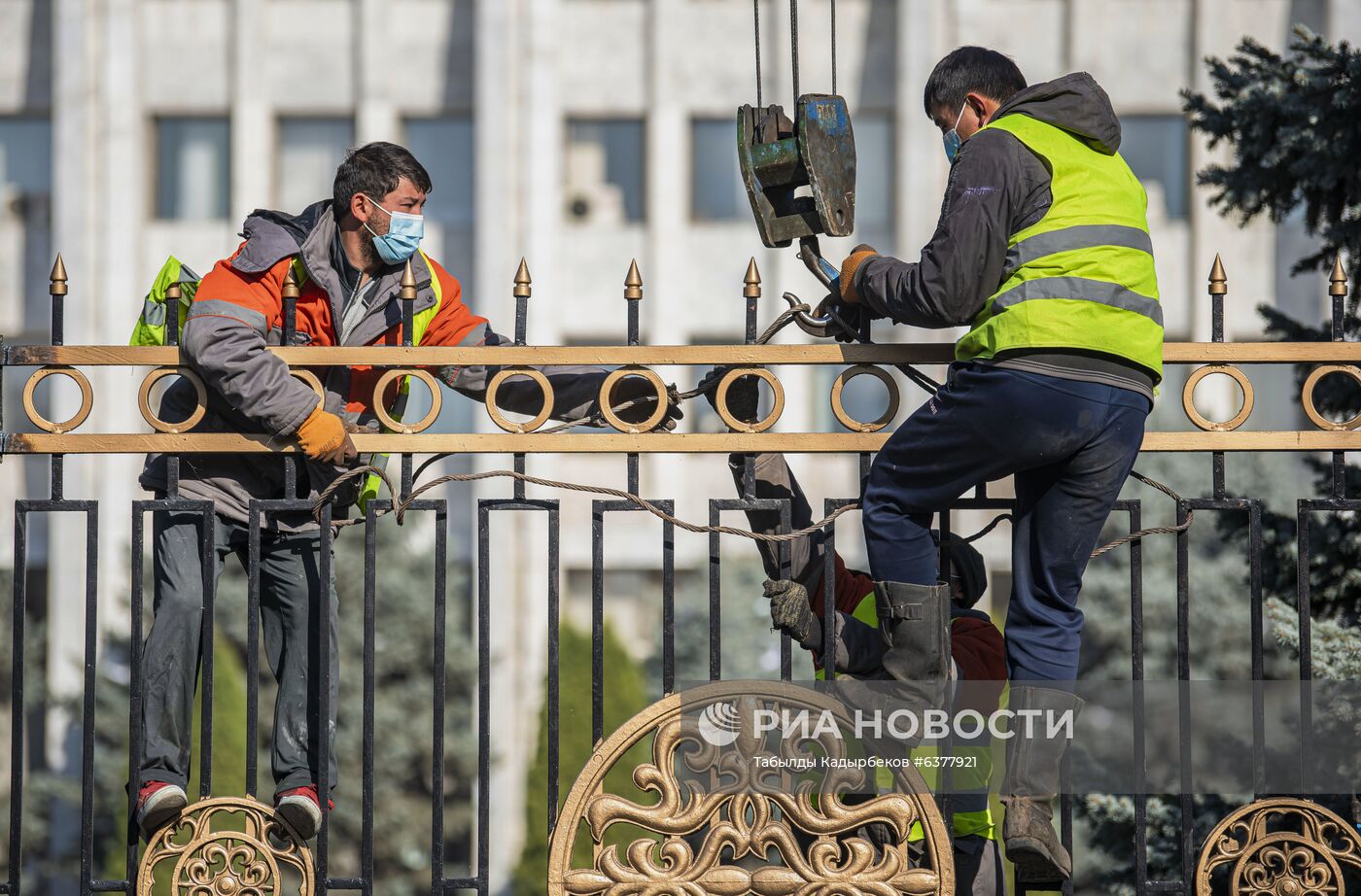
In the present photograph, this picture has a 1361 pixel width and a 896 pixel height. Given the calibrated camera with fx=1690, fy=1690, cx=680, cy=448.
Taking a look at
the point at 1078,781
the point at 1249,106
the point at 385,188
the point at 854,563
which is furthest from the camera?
the point at 854,563

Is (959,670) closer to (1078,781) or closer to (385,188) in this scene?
(385,188)

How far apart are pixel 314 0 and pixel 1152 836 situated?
16.7m

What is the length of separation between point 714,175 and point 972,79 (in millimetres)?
16181

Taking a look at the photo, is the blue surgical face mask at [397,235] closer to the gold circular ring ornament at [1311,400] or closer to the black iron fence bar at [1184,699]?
the black iron fence bar at [1184,699]

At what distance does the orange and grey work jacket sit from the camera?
4648 mm

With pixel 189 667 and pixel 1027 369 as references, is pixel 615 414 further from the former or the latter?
pixel 189 667

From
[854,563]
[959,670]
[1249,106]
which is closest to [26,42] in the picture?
[854,563]

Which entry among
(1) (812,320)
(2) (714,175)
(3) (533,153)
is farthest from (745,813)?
(3) (533,153)

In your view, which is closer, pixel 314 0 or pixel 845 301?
pixel 845 301

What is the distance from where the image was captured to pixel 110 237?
2048 cm

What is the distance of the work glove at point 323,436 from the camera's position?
4508mm

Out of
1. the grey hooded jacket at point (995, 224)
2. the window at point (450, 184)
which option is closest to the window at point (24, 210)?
the window at point (450, 184)

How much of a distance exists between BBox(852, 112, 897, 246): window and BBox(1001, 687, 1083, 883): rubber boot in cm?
1636

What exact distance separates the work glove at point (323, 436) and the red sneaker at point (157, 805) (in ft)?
3.16
